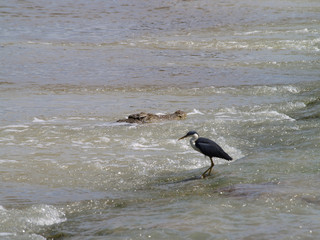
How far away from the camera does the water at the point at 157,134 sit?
739cm

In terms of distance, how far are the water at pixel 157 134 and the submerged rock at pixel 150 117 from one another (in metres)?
0.22

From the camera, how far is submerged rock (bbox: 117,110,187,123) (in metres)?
12.8

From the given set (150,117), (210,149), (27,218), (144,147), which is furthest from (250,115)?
(27,218)

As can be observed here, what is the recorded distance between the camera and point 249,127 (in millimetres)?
12359

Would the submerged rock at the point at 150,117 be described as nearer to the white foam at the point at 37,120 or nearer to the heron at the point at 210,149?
the white foam at the point at 37,120

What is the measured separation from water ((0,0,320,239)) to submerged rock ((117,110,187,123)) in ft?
0.71

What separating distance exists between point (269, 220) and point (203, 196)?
133cm

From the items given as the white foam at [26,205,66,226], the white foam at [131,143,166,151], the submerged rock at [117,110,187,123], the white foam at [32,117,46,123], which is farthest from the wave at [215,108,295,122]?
the white foam at [26,205,66,226]

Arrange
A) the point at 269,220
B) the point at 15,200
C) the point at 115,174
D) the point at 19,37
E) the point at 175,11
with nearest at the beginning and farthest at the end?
the point at 269,220
the point at 15,200
the point at 115,174
the point at 19,37
the point at 175,11

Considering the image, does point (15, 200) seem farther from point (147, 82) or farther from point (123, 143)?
point (147, 82)

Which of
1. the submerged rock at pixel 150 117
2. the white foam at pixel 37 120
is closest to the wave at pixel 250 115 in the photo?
the submerged rock at pixel 150 117

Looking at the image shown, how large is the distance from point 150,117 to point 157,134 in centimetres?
87

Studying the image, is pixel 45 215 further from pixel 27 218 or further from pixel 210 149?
pixel 210 149

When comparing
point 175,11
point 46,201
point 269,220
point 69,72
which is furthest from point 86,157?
point 175,11
